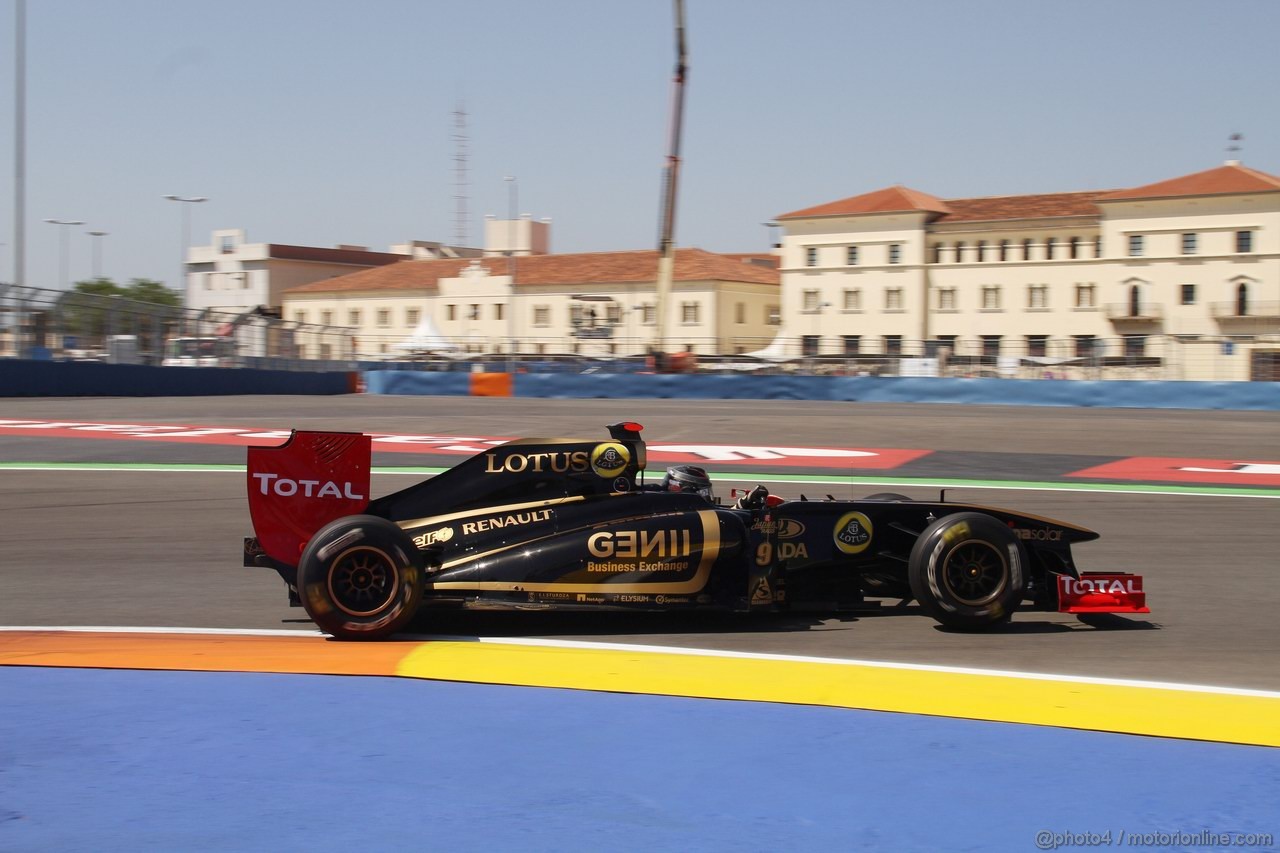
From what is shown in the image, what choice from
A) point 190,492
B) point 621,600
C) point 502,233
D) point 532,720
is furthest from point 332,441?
point 502,233

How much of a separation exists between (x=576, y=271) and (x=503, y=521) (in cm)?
6846

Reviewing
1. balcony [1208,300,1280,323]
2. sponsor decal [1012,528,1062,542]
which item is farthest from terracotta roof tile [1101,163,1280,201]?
sponsor decal [1012,528,1062,542]

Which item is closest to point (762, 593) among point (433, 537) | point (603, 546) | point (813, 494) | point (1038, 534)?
point (603, 546)

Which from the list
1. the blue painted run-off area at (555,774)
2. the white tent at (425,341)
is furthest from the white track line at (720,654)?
the white tent at (425,341)

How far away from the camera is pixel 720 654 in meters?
5.68

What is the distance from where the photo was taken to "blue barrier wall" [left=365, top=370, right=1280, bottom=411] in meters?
28.0

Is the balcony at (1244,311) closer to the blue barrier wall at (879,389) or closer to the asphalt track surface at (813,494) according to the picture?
the blue barrier wall at (879,389)

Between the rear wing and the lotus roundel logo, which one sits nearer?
the rear wing

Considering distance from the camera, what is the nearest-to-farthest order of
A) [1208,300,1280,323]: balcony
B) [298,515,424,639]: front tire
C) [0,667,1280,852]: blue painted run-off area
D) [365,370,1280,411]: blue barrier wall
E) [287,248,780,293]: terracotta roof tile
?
[0,667,1280,852]: blue painted run-off area → [298,515,424,639]: front tire → [365,370,1280,411]: blue barrier wall → [1208,300,1280,323]: balcony → [287,248,780,293]: terracotta roof tile

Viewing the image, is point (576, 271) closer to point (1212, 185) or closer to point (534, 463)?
point (1212, 185)

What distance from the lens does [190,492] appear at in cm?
1128

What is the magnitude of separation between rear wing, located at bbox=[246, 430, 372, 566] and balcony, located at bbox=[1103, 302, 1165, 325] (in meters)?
63.2

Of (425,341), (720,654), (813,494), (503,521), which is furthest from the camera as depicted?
(425,341)

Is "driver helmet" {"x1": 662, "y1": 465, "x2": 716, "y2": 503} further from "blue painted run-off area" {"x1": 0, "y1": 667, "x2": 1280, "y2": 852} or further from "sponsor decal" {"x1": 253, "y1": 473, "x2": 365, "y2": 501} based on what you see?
"blue painted run-off area" {"x1": 0, "y1": 667, "x2": 1280, "y2": 852}
